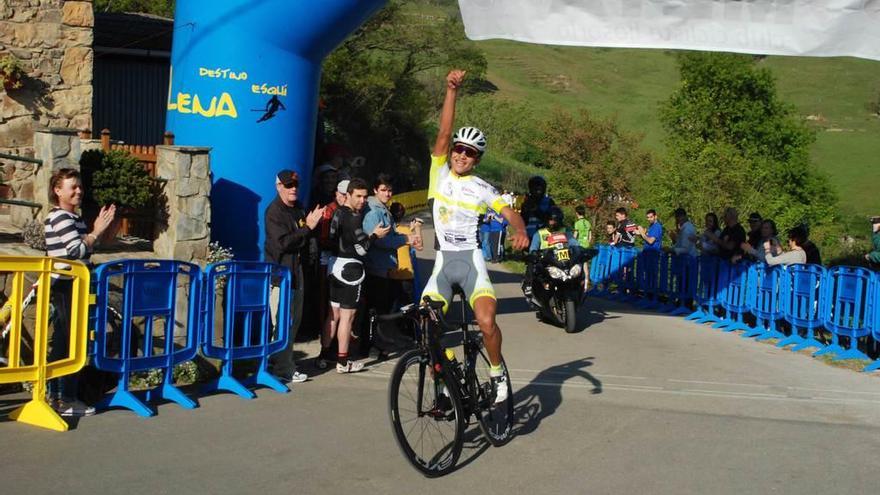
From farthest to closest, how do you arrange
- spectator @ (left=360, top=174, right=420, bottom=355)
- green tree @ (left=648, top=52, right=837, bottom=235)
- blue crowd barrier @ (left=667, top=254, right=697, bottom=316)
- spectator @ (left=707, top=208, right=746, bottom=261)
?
green tree @ (left=648, top=52, right=837, bottom=235)
blue crowd barrier @ (left=667, top=254, right=697, bottom=316)
spectator @ (left=707, top=208, right=746, bottom=261)
spectator @ (left=360, top=174, right=420, bottom=355)

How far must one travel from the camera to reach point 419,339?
728 cm

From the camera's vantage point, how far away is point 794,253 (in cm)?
1473

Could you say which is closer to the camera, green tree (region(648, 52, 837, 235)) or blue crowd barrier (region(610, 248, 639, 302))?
blue crowd barrier (region(610, 248, 639, 302))

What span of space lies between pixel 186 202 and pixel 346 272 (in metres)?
1.78

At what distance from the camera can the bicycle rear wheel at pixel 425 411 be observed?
22.7 ft

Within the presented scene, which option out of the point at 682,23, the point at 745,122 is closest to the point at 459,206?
the point at 682,23

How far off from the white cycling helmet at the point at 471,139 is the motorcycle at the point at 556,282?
21.9 feet

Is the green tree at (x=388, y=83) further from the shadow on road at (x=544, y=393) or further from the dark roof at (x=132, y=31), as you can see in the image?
the shadow on road at (x=544, y=393)

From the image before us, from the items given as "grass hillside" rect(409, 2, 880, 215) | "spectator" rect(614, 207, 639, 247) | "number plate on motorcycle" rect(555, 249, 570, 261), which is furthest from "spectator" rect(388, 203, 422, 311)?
"grass hillside" rect(409, 2, 880, 215)

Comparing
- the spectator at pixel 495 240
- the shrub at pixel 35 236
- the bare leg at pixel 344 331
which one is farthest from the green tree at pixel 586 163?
the shrub at pixel 35 236

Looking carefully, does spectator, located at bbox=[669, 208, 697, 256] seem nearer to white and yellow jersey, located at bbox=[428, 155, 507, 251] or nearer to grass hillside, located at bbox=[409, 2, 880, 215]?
white and yellow jersey, located at bbox=[428, 155, 507, 251]

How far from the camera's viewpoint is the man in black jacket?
9.84 meters

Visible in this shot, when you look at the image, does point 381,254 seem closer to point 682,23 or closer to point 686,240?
point 682,23

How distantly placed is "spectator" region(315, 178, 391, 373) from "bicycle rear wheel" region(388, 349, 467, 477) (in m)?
3.15
